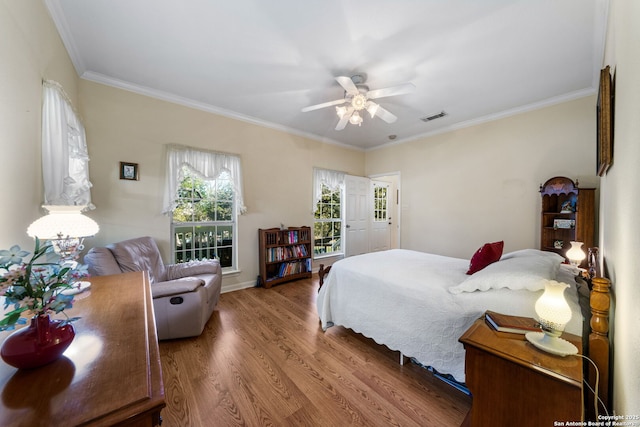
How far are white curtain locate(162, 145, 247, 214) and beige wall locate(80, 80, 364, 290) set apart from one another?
93 mm

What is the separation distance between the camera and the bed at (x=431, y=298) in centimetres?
148

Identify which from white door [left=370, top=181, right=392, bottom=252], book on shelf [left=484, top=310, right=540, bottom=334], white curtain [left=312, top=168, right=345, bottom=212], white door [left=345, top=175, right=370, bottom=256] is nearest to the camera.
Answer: book on shelf [left=484, top=310, right=540, bottom=334]

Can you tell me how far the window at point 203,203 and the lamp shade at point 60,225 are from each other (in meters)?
1.54

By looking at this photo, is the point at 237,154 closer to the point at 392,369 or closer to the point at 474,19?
the point at 474,19

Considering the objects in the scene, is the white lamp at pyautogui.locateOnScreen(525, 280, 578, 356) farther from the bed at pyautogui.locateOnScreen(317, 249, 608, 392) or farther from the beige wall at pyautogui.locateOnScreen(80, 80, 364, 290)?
the beige wall at pyautogui.locateOnScreen(80, 80, 364, 290)

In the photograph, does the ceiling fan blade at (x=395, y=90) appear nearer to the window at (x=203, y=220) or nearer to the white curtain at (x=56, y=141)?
the window at (x=203, y=220)

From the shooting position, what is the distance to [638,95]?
0.73 meters

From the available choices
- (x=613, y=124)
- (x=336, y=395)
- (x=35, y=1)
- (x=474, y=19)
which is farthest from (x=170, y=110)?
(x=613, y=124)

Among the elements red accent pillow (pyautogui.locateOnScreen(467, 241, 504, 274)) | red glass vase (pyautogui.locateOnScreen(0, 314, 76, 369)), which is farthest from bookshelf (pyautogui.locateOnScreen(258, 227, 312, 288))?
red glass vase (pyautogui.locateOnScreen(0, 314, 76, 369))

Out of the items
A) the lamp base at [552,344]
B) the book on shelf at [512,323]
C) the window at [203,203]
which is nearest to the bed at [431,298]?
the book on shelf at [512,323]

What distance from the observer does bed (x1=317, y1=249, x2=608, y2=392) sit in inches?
58.2

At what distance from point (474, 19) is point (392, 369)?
2.80 metres

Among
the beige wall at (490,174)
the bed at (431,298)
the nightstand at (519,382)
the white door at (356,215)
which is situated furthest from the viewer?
the white door at (356,215)

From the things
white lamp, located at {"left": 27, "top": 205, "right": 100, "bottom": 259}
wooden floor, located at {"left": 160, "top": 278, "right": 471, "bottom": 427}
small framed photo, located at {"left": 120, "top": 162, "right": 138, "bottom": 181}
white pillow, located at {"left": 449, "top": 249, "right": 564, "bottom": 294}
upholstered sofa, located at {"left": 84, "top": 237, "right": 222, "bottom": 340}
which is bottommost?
wooden floor, located at {"left": 160, "top": 278, "right": 471, "bottom": 427}
